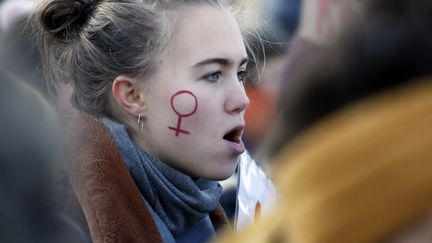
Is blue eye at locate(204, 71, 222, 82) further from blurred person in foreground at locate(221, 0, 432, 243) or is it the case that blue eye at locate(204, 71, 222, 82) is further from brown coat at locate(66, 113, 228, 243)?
blurred person in foreground at locate(221, 0, 432, 243)

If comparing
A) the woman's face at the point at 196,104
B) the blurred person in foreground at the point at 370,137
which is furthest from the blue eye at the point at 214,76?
the blurred person in foreground at the point at 370,137

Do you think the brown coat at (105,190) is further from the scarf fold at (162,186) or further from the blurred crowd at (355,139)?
the blurred crowd at (355,139)

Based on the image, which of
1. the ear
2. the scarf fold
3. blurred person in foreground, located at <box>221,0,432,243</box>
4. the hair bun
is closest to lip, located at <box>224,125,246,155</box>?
the scarf fold

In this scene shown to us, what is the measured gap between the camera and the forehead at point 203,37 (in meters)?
2.36

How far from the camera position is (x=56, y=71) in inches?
103

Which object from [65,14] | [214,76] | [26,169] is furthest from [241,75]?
[26,169]

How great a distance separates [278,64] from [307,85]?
260 cm

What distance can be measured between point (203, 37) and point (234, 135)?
1.00ft

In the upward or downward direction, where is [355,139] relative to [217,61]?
downward

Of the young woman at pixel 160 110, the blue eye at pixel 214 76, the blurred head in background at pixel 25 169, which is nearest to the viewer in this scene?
the blurred head in background at pixel 25 169

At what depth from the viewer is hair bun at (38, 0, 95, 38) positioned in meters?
2.51

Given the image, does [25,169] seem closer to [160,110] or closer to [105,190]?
[105,190]

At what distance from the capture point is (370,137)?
82 centimetres

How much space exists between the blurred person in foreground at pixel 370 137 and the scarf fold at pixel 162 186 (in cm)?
147
